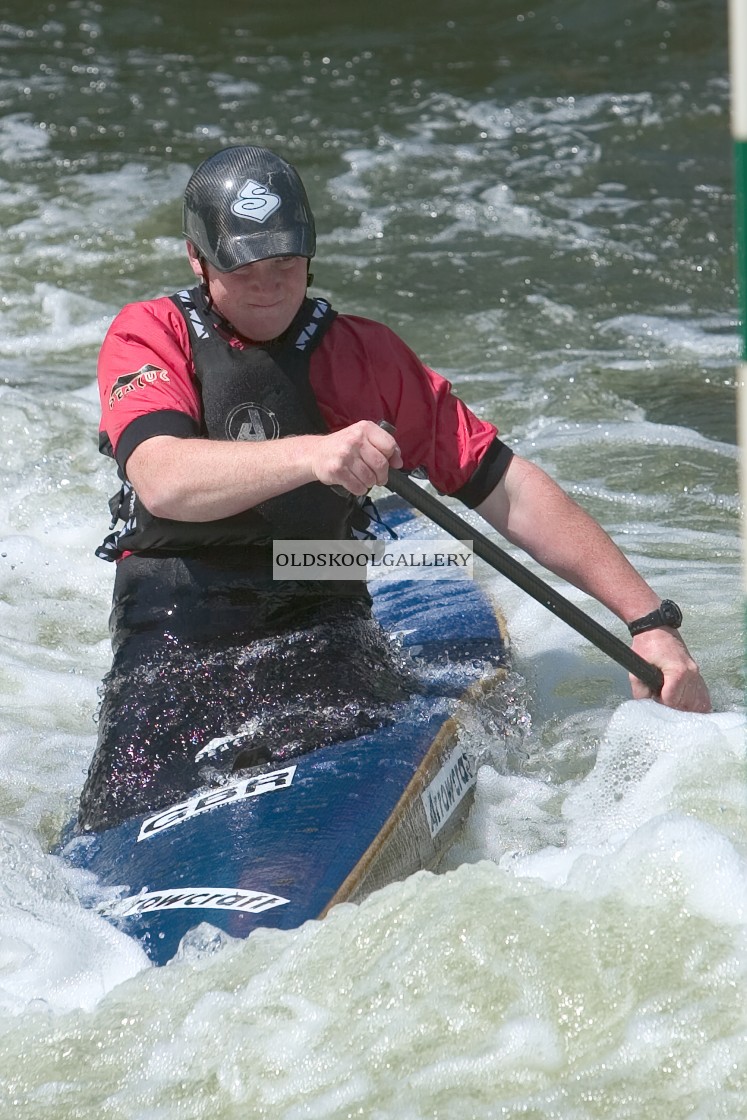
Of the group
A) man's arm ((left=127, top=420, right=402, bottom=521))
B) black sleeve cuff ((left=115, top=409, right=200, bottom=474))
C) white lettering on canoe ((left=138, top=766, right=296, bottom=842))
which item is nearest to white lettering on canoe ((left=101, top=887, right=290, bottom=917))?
white lettering on canoe ((left=138, top=766, right=296, bottom=842))

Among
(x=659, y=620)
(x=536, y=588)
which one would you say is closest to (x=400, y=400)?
(x=536, y=588)

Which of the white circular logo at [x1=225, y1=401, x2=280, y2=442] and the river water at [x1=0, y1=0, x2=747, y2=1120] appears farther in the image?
the white circular logo at [x1=225, y1=401, x2=280, y2=442]

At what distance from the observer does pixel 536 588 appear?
3.06 metres

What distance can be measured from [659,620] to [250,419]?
101 cm

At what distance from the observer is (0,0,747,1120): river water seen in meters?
2.36

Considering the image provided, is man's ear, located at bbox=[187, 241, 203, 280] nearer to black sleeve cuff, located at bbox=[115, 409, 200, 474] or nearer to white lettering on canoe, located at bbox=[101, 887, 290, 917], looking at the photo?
black sleeve cuff, located at bbox=[115, 409, 200, 474]

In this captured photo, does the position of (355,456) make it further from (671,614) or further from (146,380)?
(671,614)

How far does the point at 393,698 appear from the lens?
3193 mm

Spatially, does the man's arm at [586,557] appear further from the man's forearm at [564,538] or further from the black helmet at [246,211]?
the black helmet at [246,211]

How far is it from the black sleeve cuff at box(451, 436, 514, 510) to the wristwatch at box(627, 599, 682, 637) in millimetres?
447

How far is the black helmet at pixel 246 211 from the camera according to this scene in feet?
9.62

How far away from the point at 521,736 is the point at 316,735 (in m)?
0.66

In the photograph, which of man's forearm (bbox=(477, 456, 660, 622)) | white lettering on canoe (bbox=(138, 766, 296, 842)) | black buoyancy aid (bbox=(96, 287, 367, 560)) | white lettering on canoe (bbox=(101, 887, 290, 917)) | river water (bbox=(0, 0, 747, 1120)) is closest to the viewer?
river water (bbox=(0, 0, 747, 1120))

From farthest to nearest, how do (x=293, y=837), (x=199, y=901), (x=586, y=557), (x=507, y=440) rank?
(x=507, y=440)
(x=586, y=557)
(x=293, y=837)
(x=199, y=901)
